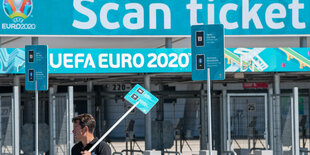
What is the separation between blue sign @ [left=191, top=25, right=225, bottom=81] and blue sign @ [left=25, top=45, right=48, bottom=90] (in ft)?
11.9

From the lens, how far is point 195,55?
1095 cm

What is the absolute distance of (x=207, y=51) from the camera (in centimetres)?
1098

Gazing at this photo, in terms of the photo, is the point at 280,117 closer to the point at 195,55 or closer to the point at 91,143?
the point at 195,55

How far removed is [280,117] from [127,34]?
4.04 meters

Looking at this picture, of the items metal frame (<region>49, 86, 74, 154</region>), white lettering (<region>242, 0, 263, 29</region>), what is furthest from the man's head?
white lettering (<region>242, 0, 263, 29</region>)

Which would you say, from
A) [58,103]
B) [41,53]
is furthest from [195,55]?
[58,103]

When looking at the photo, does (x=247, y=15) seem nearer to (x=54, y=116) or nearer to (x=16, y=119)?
(x=54, y=116)

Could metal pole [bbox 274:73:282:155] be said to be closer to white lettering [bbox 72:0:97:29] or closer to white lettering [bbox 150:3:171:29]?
white lettering [bbox 150:3:171:29]

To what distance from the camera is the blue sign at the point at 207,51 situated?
35.8ft

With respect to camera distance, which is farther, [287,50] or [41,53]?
[287,50]

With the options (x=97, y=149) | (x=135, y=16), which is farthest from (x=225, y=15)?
(x=97, y=149)

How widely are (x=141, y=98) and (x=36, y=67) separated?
5.04 metres

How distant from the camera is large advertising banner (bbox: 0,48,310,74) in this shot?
1527 centimetres

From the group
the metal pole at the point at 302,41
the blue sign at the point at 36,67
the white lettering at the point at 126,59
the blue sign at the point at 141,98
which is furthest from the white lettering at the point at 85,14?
the blue sign at the point at 141,98
